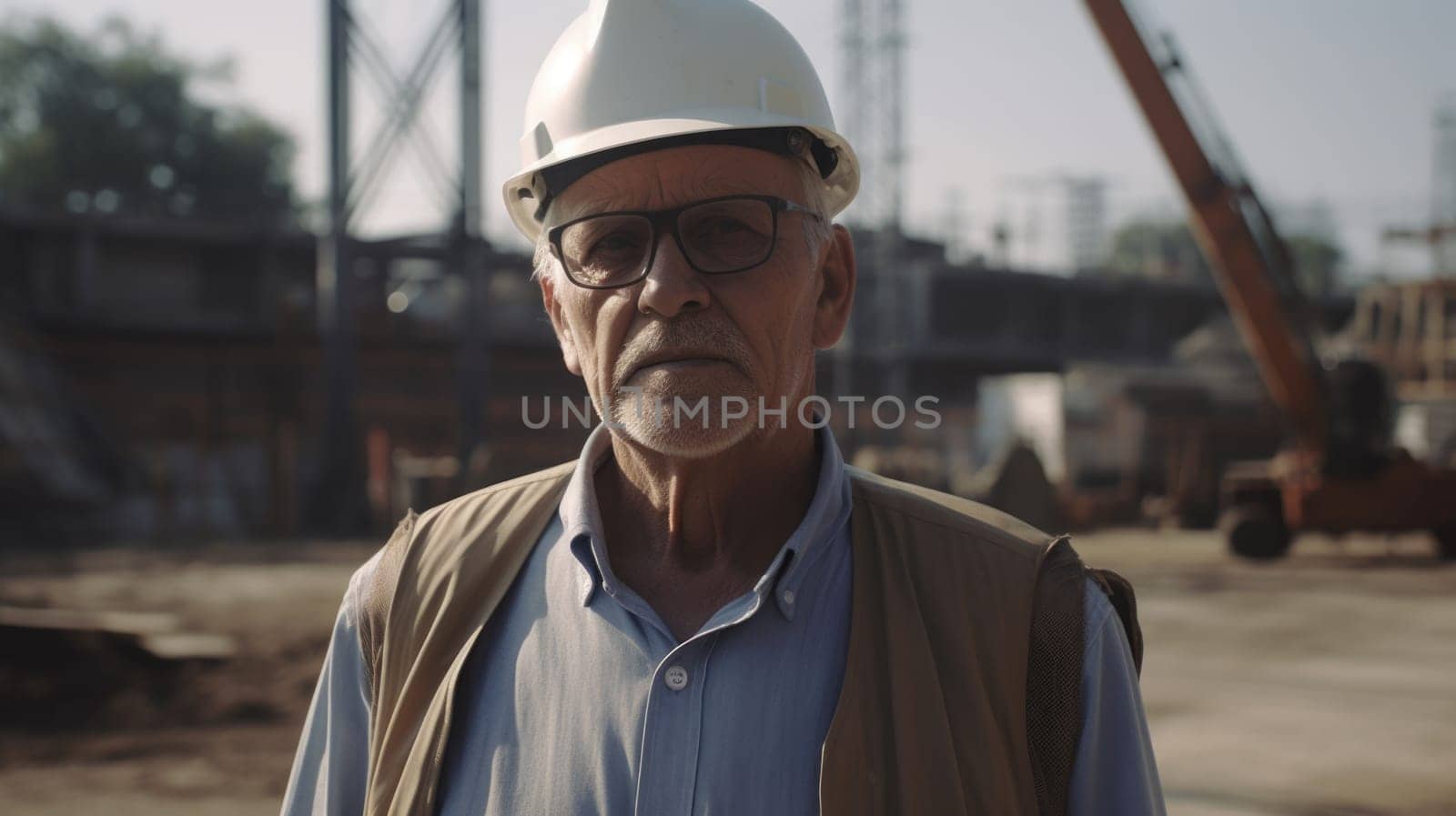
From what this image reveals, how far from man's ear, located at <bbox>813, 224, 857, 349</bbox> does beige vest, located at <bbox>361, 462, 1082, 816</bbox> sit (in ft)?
0.76

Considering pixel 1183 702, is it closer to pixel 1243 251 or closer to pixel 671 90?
pixel 671 90

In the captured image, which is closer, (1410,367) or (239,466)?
(239,466)

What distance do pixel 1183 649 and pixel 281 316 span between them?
2125 centimetres

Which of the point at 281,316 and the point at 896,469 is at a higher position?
the point at 281,316

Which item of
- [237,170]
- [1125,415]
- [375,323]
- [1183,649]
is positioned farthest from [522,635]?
[237,170]

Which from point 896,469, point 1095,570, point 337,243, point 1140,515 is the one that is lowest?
point 1140,515

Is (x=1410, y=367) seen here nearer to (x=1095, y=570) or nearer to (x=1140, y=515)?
(x=1140, y=515)

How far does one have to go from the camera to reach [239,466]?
22.6 meters

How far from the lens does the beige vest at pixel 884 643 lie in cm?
145

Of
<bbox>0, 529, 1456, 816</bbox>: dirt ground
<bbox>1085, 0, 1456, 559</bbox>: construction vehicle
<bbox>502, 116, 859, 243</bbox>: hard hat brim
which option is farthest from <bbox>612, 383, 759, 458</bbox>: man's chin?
<bbox>1085, 0, 1456, 559</bbox>: construction vehicle

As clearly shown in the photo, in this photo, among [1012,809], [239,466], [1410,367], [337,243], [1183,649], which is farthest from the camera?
[1410,367]

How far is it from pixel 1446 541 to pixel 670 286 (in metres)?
16.5

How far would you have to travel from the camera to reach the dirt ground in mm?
5887

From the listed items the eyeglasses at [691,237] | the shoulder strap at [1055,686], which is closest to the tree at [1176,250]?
the eyeglasses at [691,237]
